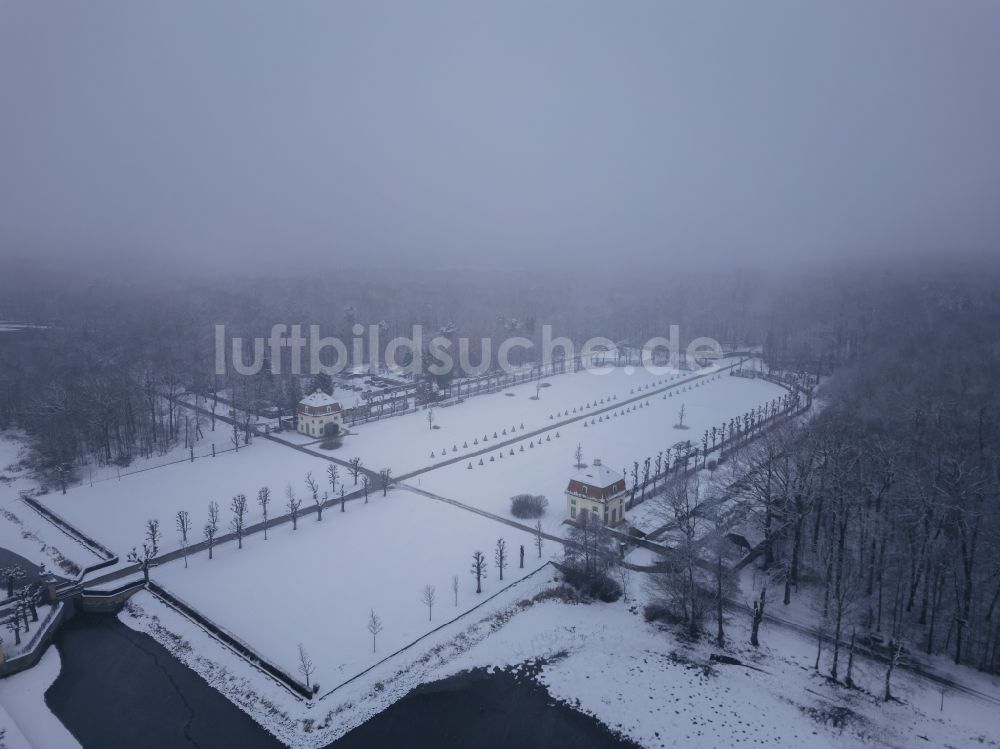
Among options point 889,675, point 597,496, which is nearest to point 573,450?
point 597,496

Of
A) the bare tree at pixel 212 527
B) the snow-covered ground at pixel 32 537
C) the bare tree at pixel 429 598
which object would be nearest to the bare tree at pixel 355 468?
the bare tree at pixel 212 527

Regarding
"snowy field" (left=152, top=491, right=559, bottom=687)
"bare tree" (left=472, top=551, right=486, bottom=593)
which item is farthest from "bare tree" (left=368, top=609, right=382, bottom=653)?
"bare tree" (left=472, top=551, right=486, bottom=593)

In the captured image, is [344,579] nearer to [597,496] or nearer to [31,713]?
[31,713]

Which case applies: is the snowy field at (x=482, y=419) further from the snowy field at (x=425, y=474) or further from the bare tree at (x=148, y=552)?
the bare tree at (x=148, y=552)

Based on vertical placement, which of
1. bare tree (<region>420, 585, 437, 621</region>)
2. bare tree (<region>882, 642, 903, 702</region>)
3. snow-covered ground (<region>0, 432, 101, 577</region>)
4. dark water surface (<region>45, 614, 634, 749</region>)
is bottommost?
snow-covered ground (<region>0, 432, 101, 577</region>)

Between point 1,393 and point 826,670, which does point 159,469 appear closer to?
point 1,393

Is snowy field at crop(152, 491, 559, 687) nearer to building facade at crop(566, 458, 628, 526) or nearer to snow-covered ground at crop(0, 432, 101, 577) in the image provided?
building facade at crop(566, 458, 628, 526)
